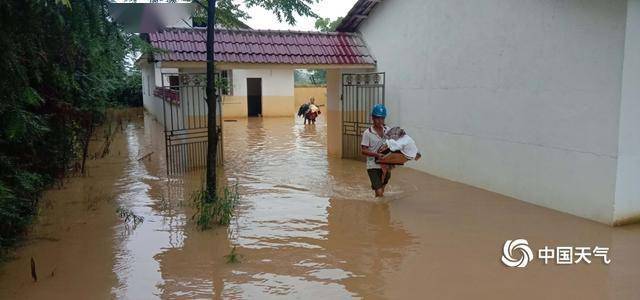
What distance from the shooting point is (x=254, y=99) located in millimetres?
27125

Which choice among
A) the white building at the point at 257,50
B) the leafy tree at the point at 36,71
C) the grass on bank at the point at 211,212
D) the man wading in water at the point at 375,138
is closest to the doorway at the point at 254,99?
the white building at the point at 257,50

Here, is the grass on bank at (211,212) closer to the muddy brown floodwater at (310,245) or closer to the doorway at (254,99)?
the muddy brown floodwater at (310,245)

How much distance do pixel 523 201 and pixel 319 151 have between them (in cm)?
714

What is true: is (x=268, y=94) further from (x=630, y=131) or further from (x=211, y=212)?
(x=630, y=131)

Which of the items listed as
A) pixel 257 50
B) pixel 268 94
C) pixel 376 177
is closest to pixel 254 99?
pixel 268 94

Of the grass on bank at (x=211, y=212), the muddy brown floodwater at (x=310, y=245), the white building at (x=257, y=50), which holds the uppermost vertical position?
the white building at (x=257, y=50)

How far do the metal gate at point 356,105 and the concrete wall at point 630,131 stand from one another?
5878 mm

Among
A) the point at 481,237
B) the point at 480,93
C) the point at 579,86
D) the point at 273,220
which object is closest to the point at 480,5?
the point at 480,93

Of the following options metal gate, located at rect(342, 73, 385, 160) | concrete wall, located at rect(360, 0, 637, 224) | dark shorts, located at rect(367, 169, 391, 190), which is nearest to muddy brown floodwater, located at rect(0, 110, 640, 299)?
dark shorts, located at rect(367, 169, 391, 190)

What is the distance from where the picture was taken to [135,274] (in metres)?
5.20

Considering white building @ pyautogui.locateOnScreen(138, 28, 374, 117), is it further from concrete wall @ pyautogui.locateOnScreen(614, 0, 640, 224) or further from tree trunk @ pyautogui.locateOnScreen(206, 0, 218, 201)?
concrete wall @ pyautogui.locateOnScreen(614, 0, 640, 224)

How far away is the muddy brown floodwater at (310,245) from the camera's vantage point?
4.83 metres

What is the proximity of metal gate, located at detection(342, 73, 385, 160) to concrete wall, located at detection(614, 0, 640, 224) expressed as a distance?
5.88 metres

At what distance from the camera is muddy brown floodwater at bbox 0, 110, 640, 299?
15.9 feet
